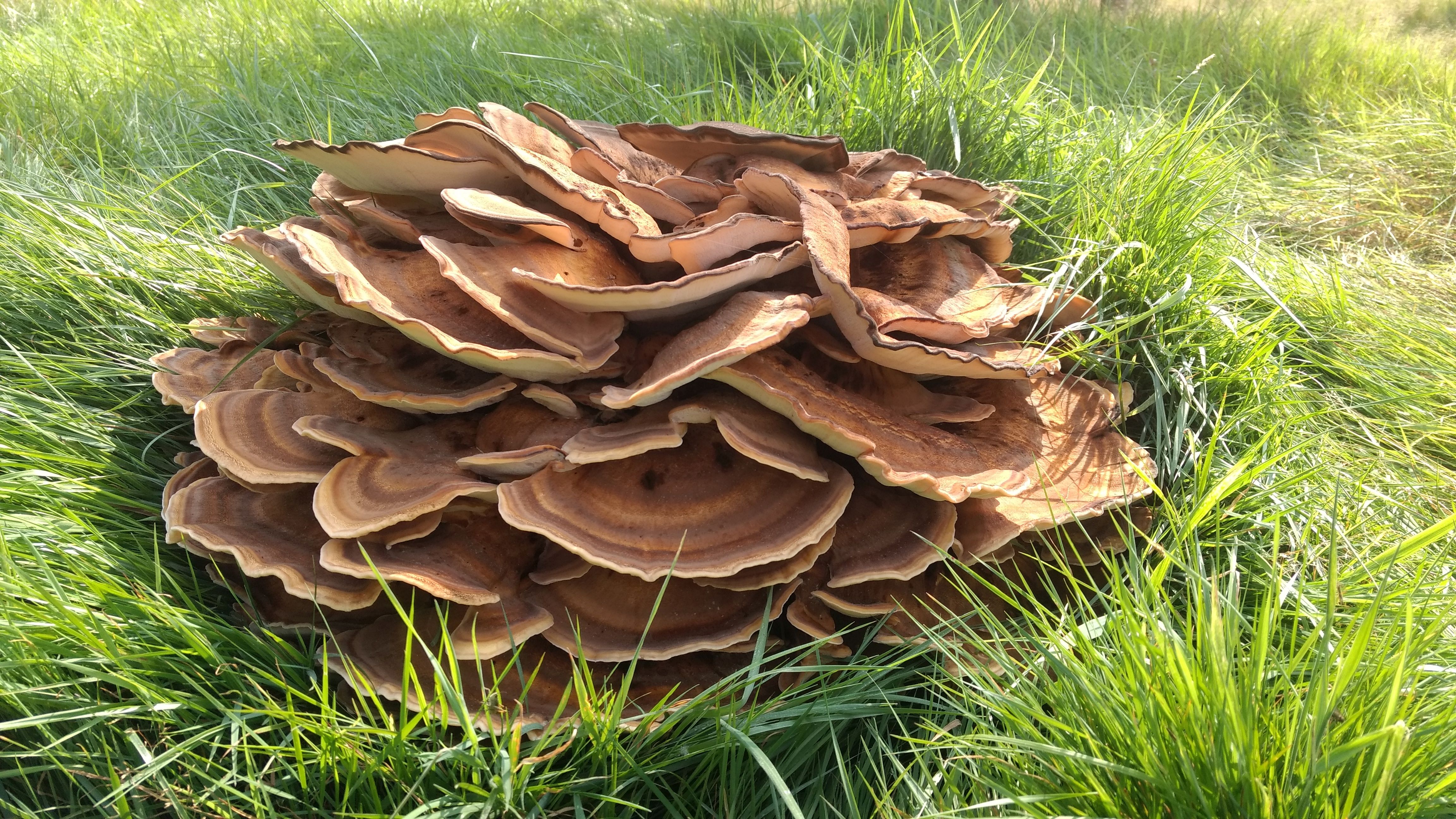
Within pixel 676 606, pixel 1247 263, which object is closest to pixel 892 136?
pixel 1247 263

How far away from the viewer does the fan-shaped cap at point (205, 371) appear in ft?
7.61

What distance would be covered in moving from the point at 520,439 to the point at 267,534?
623mm

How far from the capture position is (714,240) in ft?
6.34

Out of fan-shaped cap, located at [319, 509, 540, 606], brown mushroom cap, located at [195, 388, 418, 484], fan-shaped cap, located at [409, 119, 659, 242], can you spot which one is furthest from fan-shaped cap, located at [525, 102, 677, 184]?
fan-shaped cap, located at [319, 509, 540, 606]

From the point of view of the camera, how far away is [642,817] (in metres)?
1.80

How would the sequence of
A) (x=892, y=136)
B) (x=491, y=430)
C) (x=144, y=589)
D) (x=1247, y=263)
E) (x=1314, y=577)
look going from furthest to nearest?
(x=892, y=136)
(x=1247, y=263)
(x=1314, y=577)
(x=491, y=430)
(x=144, y=589)

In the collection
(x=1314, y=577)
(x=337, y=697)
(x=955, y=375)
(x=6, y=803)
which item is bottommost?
(x=1314, y=577)

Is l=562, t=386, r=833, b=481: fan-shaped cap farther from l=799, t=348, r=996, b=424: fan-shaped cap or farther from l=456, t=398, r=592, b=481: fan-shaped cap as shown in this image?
l=799, t=348, r=996, b=424: fan-shaped cap

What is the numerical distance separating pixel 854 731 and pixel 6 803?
1.68 meters

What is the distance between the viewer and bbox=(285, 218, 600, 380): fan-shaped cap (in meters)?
1.79

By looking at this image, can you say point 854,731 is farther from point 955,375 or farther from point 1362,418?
point 1362,418

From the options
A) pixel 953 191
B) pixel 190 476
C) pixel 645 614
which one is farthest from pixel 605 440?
pixel 953 191

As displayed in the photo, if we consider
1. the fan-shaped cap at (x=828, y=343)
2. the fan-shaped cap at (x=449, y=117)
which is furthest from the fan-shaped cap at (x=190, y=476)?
the fan-shaped cap at (x=828, y=343)

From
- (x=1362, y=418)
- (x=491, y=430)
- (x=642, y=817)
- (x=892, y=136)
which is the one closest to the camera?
(x=642, y=817)
